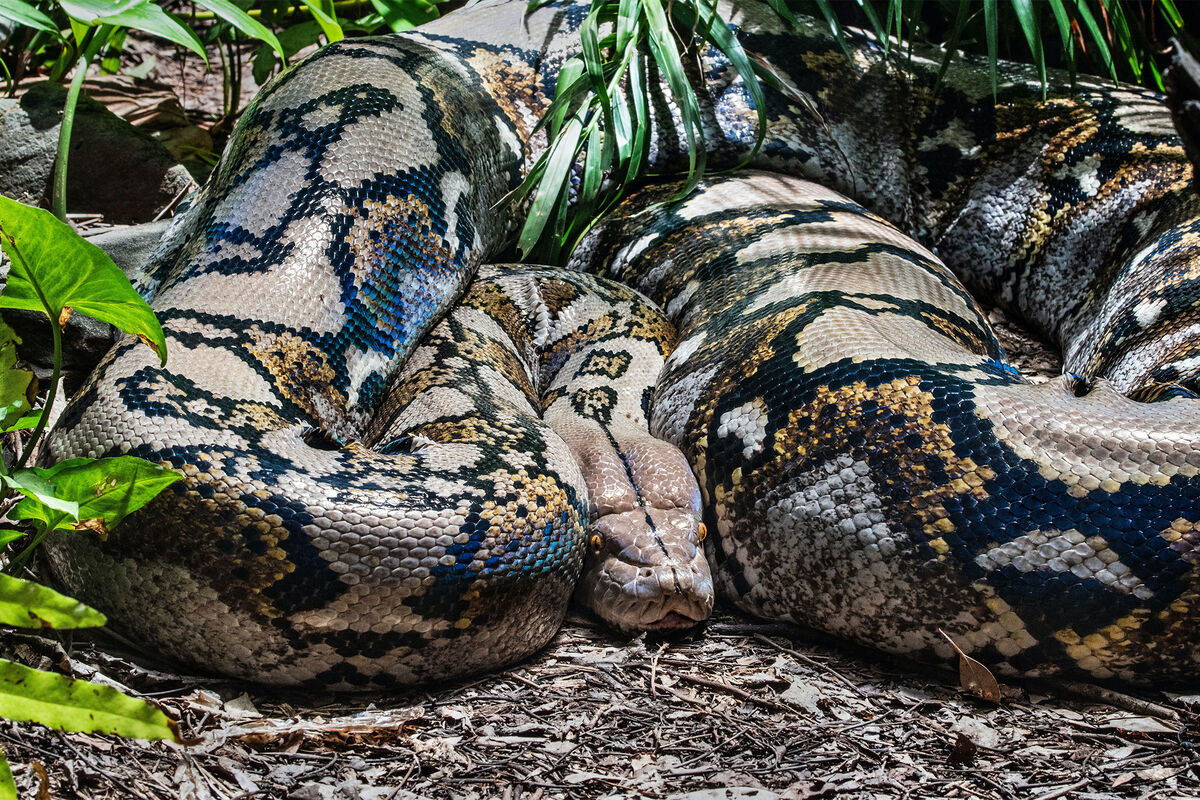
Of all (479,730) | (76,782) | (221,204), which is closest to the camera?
(76,782)

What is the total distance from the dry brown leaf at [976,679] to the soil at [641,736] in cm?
4

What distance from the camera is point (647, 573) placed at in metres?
3.20

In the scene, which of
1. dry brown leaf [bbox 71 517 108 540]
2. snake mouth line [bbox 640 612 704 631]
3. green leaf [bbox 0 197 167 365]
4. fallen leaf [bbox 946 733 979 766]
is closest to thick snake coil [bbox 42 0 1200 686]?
snake mouth line [bbox 640 612 704 631]

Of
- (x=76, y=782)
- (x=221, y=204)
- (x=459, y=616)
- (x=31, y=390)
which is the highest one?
(x=221, y=204)

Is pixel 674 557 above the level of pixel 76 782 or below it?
above

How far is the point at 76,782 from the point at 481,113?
3609 mm

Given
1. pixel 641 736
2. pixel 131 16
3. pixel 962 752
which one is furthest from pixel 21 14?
pixel 962 752

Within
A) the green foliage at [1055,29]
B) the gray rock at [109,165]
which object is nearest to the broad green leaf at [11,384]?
the gray rock at [109,165]

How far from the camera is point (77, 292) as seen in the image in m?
2.35

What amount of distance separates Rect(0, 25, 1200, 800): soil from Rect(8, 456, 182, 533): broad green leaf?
54 centimetres

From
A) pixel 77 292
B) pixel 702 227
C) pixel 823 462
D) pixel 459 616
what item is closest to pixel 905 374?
pixel 823 462

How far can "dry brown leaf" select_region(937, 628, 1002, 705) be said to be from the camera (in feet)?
9.53

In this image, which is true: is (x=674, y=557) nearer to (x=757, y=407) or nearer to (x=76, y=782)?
(x=757, y=407)

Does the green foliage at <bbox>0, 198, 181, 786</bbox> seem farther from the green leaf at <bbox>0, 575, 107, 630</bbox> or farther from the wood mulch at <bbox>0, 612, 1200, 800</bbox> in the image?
the wood mulch at <bbox>0, 612, 1200, 800</bbox>
